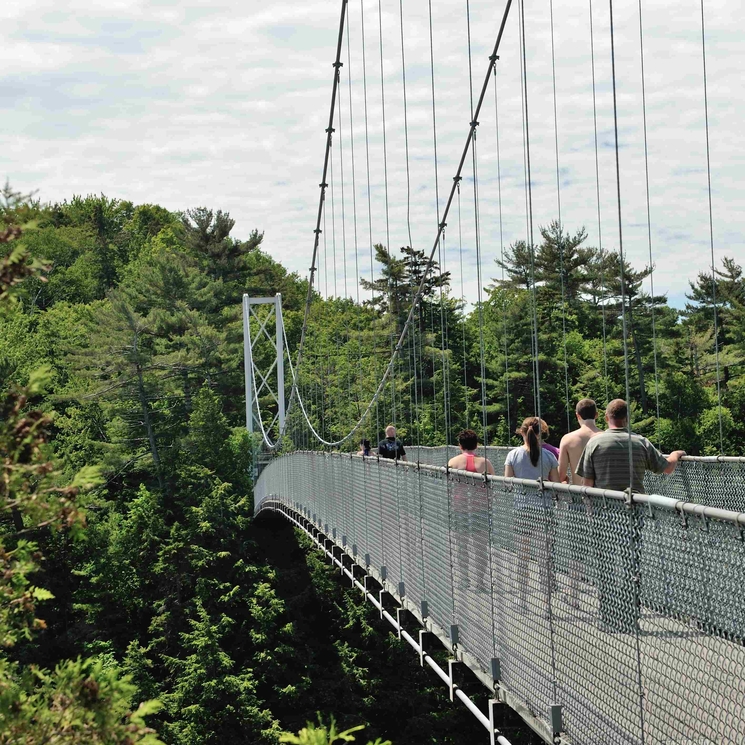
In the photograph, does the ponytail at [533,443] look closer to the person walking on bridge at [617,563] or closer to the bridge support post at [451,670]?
the bridge support post at [451,670]

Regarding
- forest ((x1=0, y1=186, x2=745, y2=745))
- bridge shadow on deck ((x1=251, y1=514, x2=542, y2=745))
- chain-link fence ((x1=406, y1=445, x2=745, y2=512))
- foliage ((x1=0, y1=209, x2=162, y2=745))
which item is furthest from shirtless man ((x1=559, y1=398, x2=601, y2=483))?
bridge shadow on deck ((x1=251, y1=514, x2=542, y2=745))

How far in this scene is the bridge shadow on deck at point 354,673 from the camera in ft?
90.8

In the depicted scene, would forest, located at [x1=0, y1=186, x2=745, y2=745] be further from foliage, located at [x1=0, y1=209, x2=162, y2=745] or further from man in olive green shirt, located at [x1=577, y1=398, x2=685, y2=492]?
foliage, located at [x1=0, y1=209, x2=162, y2=745]

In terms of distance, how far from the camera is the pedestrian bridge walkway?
2.64 meters

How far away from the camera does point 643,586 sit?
3.07 metres

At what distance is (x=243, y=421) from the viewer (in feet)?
Result: 130

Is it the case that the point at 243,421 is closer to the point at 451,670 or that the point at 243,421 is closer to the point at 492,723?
the point at 451,670

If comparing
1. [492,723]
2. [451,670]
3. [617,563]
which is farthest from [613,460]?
[451,670]

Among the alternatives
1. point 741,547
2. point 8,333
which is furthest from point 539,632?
point 8,333

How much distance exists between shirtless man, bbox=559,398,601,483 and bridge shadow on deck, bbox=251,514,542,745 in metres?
21.6

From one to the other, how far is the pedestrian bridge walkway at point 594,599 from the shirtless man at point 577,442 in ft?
1.22

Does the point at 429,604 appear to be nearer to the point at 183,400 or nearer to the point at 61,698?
the point at 61,698

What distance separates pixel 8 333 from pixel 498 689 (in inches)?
1413

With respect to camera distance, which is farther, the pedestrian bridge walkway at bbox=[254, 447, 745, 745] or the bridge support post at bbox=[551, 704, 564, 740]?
the bridge support post at bbox=[551, 704, 564, 740]
